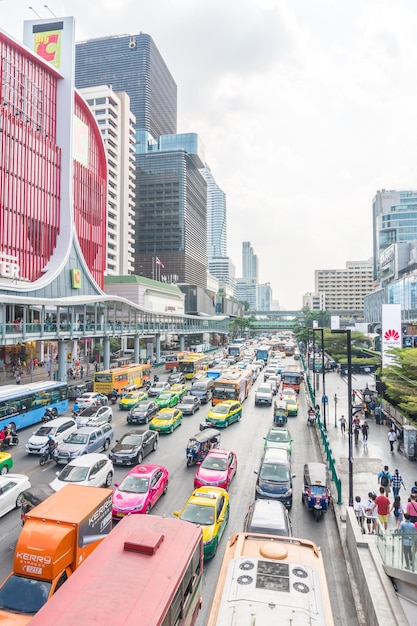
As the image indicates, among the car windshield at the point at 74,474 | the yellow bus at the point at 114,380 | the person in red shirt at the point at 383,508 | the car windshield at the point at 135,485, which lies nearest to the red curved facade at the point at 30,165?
the yellow bus at the point at 114,380

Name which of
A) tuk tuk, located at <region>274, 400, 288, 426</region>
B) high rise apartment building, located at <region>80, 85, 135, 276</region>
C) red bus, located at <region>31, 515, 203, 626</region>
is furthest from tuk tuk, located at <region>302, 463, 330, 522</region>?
high rise apartment building, located at <region>80, 85, 135, 276</region>

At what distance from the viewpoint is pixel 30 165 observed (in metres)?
54.3

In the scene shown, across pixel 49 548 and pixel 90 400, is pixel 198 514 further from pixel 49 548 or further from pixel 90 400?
pixel 90 400

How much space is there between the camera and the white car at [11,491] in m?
16.2

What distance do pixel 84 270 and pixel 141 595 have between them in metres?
56.6

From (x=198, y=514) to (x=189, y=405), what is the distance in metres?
22.3

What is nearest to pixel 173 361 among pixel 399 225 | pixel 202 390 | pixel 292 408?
pixel 202 390

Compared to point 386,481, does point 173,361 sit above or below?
above

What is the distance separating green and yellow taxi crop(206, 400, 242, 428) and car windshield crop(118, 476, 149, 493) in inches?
556

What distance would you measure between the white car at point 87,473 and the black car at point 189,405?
55.7ft

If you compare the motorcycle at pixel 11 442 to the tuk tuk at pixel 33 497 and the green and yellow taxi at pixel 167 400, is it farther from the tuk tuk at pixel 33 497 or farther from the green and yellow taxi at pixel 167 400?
the green and yellow taxi at pixel 167 400

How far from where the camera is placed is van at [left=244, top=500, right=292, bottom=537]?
13133 millimetres

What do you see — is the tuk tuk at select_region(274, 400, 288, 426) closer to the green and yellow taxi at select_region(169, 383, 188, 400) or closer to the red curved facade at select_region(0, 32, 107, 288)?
the green and yellow taxi at select_region(169, 383, 188, 400)

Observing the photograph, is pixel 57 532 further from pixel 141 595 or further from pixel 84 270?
pixel 84 270
